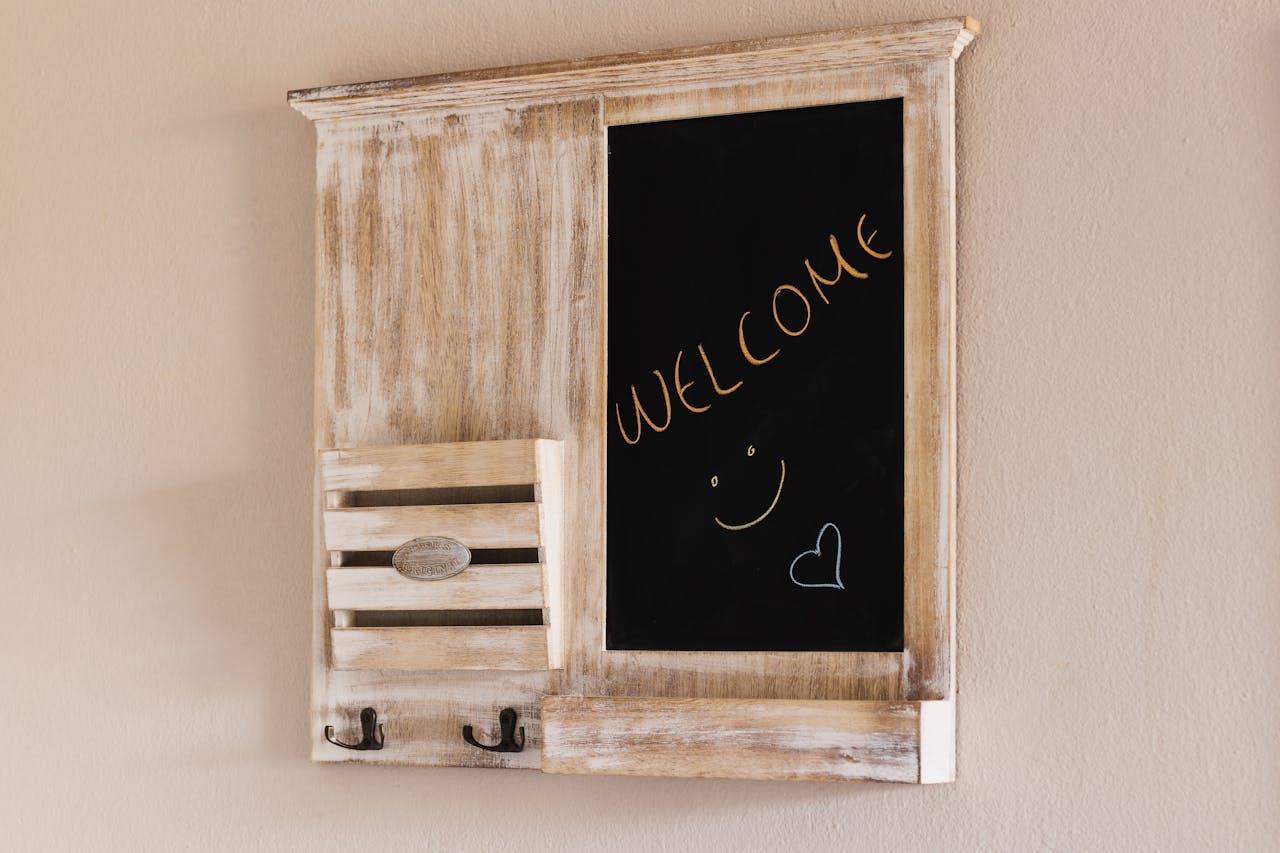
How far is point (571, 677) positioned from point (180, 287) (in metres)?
0.64

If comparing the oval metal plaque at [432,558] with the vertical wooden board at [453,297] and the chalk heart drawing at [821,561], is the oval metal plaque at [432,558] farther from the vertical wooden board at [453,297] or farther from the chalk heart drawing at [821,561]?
the chalk heart drawing at [821,561]

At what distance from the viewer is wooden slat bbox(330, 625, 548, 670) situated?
1.44m

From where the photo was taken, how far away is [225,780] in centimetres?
160

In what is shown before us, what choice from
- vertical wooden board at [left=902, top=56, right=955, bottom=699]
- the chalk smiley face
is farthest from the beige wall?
the chalk smiley face

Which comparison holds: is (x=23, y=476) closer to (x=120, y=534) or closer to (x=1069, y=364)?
(x=120, y=534)

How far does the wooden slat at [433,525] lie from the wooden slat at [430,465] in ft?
0.08

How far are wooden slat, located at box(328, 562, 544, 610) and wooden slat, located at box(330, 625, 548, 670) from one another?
2 cm

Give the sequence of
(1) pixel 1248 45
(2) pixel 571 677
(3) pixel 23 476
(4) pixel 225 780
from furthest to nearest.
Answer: (3) pixel 23 476 → (4) pixel 225 780 → (2) pixel 571 677 → (1) pixel 1248 45

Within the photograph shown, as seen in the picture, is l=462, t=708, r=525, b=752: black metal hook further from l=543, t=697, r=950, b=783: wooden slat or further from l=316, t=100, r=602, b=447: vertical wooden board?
l=316, t=100, r=602, b=447: vertical wooden board

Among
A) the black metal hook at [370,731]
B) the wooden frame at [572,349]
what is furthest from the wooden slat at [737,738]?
the black metal hook at [370,731]

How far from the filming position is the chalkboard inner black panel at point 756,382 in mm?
1380

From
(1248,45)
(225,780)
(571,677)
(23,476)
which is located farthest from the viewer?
(23,476)

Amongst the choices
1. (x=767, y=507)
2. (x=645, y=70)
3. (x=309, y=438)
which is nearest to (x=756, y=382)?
(x=767, y=507)

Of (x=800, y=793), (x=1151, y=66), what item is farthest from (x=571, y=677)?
(x=1151, y=66)
